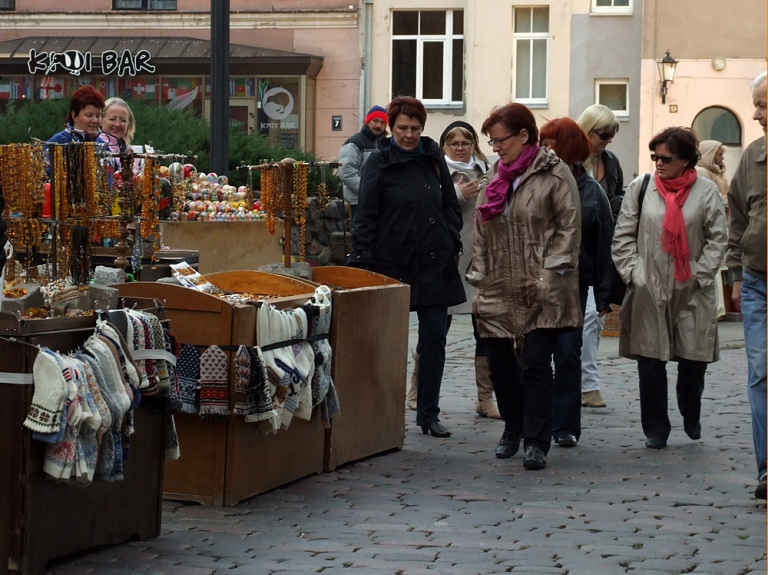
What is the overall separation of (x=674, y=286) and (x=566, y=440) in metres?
1.05

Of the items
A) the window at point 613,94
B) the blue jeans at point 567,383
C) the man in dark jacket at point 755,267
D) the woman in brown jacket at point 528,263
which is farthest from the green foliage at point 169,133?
the window at point 613,94

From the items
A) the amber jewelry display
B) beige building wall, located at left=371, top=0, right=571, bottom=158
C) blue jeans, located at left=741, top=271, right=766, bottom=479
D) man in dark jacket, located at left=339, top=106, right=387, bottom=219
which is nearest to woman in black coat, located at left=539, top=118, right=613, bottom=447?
the amber jewelry display

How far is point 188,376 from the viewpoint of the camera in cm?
582

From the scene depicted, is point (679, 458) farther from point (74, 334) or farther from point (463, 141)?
point (74, 334)

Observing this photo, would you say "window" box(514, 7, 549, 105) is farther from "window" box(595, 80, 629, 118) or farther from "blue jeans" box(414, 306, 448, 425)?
"blue jeans" box(414, 306, 448, 425)

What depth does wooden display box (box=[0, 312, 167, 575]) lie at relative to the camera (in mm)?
4551

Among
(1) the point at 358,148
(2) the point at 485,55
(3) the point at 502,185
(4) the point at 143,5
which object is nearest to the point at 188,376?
(3) the point at 502,185

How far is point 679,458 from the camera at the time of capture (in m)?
7.34

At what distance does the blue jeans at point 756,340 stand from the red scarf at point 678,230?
1168 mm

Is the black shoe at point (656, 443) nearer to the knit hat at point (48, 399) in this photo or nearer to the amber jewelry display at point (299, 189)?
the amber jewelry display at point (299, 189)

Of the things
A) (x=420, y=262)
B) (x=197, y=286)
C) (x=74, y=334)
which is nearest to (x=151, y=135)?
(x=420, y=262)

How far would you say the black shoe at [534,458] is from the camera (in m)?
6.96

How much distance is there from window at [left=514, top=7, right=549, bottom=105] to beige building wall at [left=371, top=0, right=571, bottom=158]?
0.24 meters

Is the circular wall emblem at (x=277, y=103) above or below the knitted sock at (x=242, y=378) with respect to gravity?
above
